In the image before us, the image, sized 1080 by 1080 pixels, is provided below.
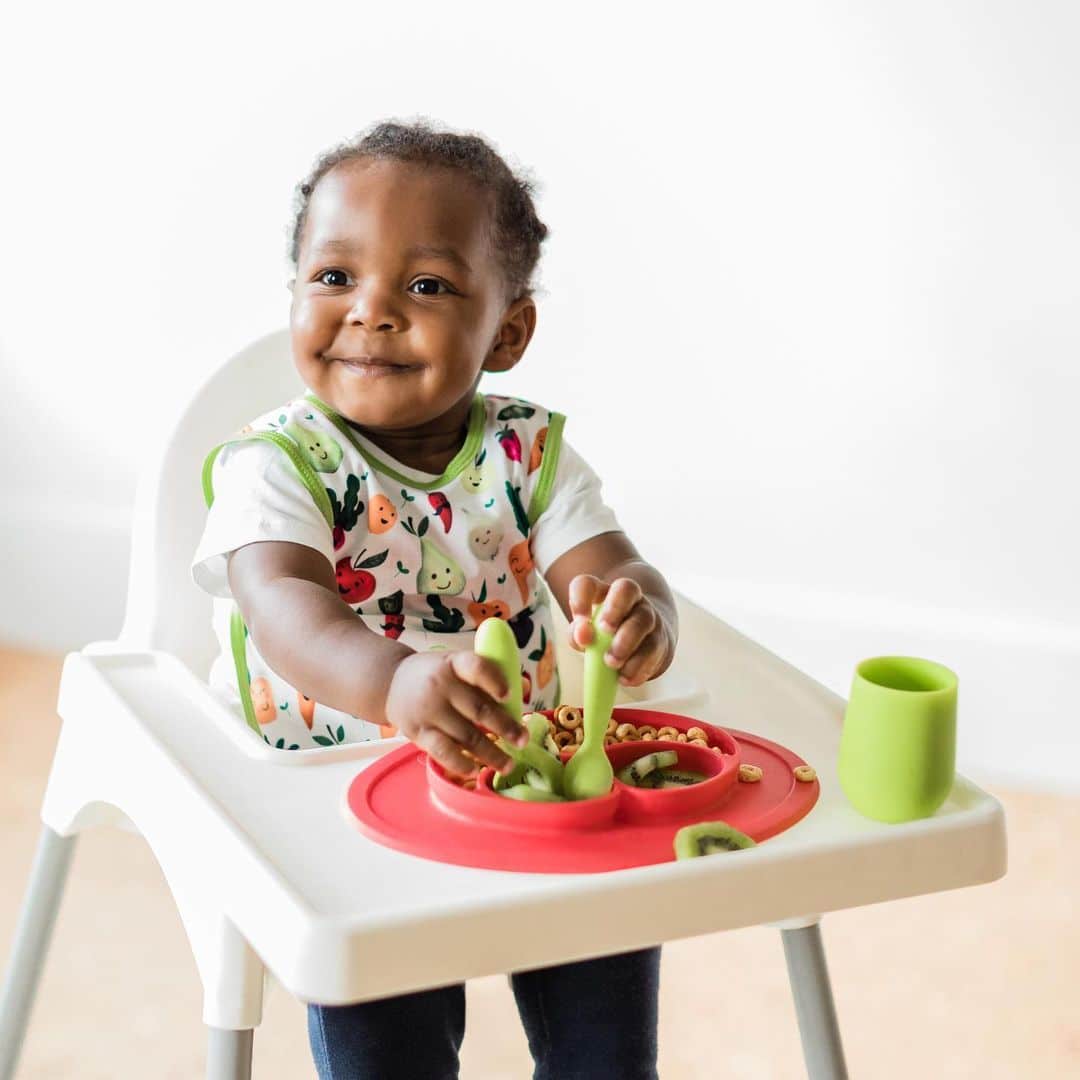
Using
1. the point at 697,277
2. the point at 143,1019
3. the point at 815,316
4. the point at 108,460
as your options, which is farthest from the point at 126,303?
the point at 143,1019

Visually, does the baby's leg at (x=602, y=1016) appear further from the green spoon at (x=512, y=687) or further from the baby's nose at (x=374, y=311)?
the baby's nose at (x=374, y=311)

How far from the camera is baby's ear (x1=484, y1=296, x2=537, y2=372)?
3.30ft

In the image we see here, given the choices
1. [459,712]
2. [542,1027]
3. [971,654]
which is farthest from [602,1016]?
[971,654]

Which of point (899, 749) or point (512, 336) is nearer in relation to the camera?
point (899, 749)

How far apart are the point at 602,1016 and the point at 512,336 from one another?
424mm

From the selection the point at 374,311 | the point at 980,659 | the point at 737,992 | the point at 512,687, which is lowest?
the point at 737,992

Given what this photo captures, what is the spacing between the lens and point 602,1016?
0.92 metres

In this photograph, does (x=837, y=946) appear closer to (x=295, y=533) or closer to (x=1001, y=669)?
(x=1001, y=669)

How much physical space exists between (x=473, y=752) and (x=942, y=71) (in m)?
1.26

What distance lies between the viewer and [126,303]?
6.66 ft

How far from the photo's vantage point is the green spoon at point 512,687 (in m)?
0.66

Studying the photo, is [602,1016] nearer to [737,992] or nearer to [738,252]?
[737,992]

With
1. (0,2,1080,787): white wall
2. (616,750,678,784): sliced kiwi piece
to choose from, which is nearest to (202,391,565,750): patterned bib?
(616,750,678,784): sliced kiwi piece

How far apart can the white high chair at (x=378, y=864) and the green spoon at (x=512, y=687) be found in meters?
0.07
